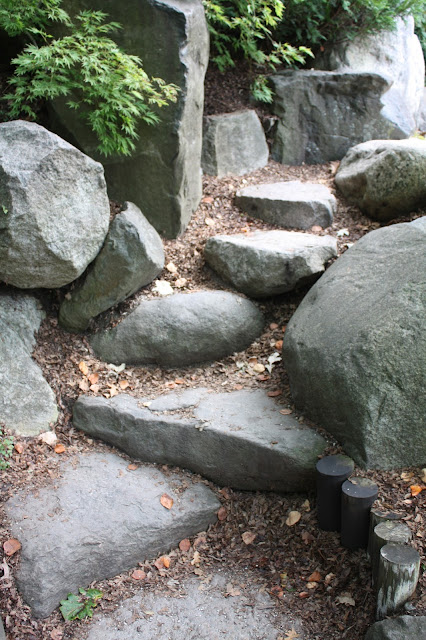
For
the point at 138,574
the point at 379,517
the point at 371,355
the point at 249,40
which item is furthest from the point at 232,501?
the point at 249,40

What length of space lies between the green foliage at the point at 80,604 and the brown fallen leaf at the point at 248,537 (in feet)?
3.30

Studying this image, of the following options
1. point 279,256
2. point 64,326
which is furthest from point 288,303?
point 64,326

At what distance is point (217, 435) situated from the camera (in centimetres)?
402

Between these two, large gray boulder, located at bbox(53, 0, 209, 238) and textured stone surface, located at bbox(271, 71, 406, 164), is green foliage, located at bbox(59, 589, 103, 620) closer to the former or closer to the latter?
large gray boulder, located at bbox(53, 0, 209, 238)

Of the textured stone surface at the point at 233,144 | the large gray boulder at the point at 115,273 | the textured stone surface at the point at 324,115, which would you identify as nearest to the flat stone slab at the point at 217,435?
the large gray boulder at the point at 115,273

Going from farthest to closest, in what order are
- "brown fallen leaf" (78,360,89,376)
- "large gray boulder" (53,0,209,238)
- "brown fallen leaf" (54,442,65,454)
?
"large gray boulder" (53,0,209,238)
"brown fallen leaf" (78,360,89,376)
"brown fallen leaf" (54,442,65,454)

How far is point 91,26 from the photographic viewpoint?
4.76 meters

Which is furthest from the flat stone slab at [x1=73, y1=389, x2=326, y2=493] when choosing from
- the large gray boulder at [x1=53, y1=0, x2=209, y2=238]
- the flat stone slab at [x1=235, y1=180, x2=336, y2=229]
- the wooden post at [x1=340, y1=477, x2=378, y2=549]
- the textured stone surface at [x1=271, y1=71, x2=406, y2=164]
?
the textured stone surface at [x1=271, y1=71, x2=406, y2=164]

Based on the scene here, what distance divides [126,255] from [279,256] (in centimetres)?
130

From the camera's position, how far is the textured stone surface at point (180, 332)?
4703mm

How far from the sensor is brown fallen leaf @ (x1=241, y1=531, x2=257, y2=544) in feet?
12.6

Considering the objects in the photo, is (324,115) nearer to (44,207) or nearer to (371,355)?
(44,207)

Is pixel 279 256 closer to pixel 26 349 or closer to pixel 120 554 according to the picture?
pixel 26 349

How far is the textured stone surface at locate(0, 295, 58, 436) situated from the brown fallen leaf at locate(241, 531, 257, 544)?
173cm
